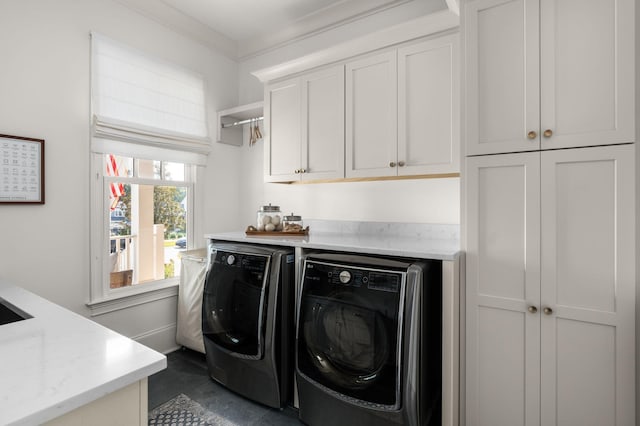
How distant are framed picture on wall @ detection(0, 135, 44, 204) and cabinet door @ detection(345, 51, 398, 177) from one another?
1871 mm

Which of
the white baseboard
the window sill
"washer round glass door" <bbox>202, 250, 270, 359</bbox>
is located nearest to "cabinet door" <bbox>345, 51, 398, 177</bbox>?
"washer round glass door" <bbox>202, 250, 270, 359</bbox>

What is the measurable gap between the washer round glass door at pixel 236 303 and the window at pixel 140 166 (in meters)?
0.72

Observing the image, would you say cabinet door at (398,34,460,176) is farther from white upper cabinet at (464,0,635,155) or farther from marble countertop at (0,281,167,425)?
marble countertop at (0,281,167,425)

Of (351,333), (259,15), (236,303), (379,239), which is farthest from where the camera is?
(259,15)

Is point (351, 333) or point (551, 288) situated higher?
point (551, 288)

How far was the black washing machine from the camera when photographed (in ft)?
4.91

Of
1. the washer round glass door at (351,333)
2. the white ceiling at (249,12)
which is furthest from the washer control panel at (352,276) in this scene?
the white ceiling at (249,12)

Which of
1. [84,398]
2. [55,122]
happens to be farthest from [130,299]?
[84,398]

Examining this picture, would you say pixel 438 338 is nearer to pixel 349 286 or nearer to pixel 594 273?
pixel 349 286

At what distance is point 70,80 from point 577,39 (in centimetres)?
278

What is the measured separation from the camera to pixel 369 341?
5.24 ft

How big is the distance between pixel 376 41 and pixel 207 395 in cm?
247

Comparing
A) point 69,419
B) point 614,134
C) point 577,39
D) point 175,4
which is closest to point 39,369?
point 69,419

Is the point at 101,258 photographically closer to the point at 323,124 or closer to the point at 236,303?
the point at 236,303
